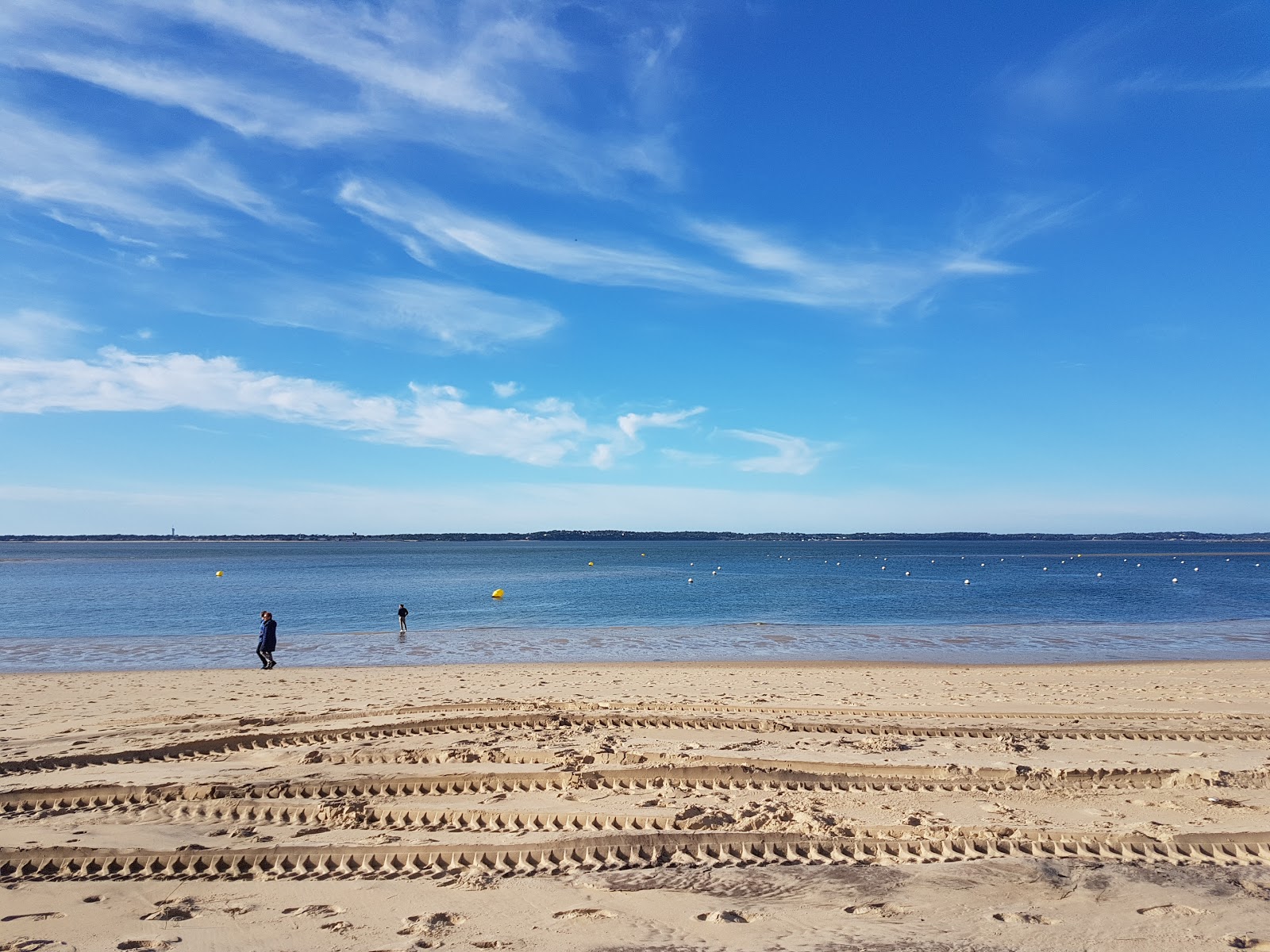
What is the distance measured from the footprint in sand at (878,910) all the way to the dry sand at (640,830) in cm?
2

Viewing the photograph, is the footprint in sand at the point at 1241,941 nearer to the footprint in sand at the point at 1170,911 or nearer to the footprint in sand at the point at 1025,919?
the footprint in sand at the point at 1170,911

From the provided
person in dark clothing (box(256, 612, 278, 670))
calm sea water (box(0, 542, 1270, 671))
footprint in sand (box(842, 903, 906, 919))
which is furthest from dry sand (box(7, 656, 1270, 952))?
calm sea water (box(0, 542, 1270, 671))

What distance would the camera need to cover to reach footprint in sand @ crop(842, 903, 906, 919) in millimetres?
5184

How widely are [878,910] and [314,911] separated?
12.4 ft

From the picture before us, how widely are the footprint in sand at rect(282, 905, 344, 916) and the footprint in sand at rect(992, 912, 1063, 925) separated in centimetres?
434

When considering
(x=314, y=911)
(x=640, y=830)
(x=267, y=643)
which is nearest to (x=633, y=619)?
(x=267, y=643)

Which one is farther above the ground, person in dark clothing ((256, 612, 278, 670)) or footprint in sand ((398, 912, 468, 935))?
footprint in sand ((398, 912, 468, 935))

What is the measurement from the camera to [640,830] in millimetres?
6555

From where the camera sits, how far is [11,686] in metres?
16.9

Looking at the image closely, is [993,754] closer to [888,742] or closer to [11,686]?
[888,742]

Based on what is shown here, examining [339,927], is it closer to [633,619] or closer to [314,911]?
[314,911]

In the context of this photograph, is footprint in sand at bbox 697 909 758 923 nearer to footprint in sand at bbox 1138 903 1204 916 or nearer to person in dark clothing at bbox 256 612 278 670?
footprint in sand at bbox 1138 903 1204 916

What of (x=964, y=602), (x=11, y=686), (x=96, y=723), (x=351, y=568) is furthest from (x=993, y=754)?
(x=351, y=568)

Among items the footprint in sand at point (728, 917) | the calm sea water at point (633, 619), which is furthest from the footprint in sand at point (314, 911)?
the calm sea water at point (633, 619)
